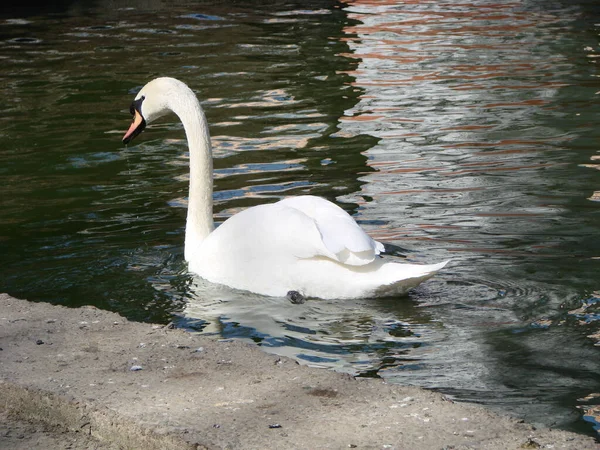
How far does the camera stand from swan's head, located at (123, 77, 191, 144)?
6723 millimetres

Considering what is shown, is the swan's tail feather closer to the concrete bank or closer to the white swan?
the white swan

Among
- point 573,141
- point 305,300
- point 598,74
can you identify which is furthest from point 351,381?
point 598,74

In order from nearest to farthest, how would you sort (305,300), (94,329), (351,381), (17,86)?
(351,381) → (94,329) → (305,300) → (17,86)

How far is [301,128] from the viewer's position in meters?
10.9

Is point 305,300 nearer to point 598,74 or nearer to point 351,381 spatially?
point 351,381

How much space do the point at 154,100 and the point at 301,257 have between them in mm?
1780

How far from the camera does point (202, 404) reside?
3.84 meters

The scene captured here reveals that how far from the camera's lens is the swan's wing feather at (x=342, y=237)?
17.7ft

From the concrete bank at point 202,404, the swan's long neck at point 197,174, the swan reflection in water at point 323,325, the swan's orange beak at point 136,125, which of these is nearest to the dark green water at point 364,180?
the swan reflection in water at point 323,325

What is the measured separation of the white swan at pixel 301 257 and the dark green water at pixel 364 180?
0.11 meters

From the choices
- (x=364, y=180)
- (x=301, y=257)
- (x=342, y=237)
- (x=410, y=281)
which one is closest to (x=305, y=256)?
(x=301, y=257)

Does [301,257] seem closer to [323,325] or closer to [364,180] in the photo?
[323,325]

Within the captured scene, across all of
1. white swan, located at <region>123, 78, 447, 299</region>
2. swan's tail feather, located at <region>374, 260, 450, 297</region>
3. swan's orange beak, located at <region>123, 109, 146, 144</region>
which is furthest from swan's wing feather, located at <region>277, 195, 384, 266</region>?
swan's orange beak, located at <region>123, 109, 146, 144</region>

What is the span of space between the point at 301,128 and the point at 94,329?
641 centimetres
